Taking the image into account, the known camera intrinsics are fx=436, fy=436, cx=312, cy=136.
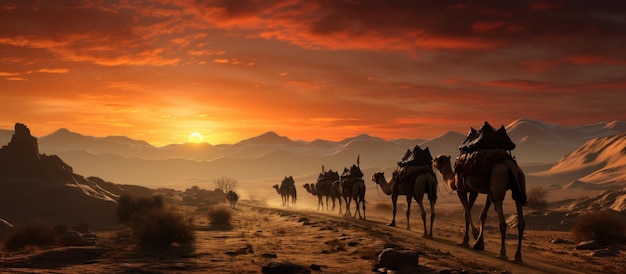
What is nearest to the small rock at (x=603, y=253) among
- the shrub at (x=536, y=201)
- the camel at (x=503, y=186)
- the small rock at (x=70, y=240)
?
the camel at (x=503, y=186)

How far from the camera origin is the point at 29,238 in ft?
68.6

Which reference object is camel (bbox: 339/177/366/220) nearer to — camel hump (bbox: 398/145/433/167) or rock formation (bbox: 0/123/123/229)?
camel hump (bbox: 398/145/433/167)

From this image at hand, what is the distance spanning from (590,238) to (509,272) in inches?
604

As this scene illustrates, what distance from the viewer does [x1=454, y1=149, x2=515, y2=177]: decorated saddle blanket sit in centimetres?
1535

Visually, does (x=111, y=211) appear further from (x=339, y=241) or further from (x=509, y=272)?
(x=509, y=272)

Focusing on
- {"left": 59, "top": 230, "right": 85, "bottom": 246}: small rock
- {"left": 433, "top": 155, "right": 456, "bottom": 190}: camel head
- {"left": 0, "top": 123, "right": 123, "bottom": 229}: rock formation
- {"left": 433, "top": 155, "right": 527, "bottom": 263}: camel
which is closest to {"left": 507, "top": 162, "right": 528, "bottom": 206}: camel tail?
{"left": 433, "top": 155, "right": 527, "bottom": 263}: camel

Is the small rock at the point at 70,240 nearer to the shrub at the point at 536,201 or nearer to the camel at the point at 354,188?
the camel at the point at 354,188

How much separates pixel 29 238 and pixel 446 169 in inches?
786

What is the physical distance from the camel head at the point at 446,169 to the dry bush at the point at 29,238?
746 inches

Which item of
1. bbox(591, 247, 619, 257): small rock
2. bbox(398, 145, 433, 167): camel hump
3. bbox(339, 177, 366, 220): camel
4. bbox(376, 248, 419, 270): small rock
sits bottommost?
bbox(591, 247, 619, 257): small rock

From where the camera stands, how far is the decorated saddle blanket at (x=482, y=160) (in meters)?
15.4

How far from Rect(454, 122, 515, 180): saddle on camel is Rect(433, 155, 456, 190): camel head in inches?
97.8

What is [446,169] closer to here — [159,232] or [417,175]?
[417,175]

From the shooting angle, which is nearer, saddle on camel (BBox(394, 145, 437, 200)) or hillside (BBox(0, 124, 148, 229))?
saddle on camel (BBox(394, 145, 437, 200))
